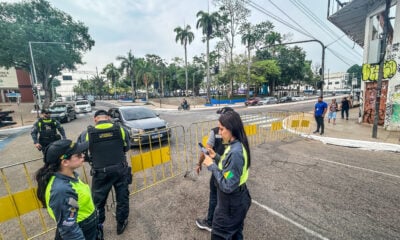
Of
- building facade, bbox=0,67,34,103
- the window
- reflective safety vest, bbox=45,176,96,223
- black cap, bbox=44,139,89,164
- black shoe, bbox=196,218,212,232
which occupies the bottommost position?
black shoe, bbox=196,218,212,232

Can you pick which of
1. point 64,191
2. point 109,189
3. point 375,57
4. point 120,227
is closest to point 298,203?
point 120,227

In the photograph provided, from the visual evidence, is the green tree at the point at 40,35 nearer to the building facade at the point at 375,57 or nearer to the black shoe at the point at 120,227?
the black shoe at the point at 120,227

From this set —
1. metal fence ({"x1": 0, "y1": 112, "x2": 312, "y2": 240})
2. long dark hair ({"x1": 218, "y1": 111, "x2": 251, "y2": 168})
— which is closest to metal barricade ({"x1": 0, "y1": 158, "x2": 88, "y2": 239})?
metal fence ({"x1": 0, "y1": 112, "x2": 312, "y2": 240})

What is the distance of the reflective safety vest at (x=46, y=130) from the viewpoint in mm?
4805

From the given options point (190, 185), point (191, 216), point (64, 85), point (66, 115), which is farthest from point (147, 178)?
point (64, 85)

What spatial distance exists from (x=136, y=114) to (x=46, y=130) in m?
3.55

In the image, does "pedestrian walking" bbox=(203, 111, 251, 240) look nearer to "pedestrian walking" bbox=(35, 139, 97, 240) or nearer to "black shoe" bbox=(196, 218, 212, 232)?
"black shoe" bbox=(196, 218, 212, 232)

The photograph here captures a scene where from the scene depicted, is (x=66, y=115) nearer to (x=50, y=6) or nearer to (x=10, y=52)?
(x=10, y=52)

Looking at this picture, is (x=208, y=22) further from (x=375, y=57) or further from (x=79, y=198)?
(x=79, y=198)

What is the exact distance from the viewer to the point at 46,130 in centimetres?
486

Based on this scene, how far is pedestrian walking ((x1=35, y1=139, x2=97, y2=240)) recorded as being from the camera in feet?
4.91

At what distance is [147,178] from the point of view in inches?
188

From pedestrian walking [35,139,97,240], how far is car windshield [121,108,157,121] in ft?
20.5

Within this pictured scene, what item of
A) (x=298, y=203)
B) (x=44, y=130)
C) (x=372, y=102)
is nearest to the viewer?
(x=298, y=203)
